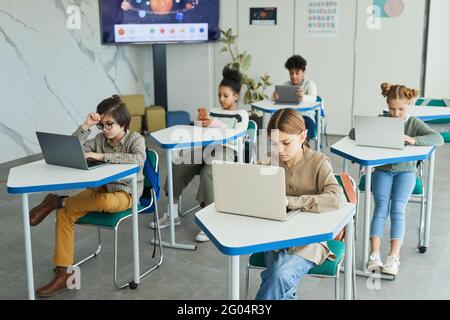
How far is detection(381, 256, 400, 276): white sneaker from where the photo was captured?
3.45 meters

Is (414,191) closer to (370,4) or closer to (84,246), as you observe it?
(84,246)

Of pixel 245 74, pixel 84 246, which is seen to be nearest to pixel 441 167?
pixel 245 74

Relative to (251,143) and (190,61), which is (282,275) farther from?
(190,61)

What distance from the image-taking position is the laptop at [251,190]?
7.48 feet

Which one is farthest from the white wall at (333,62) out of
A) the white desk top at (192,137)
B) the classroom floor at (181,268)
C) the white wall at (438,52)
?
the white desk top at (192,137)

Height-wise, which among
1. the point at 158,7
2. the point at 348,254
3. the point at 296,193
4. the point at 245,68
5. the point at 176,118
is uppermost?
the point at 158,7

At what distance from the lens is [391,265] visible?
137 inches

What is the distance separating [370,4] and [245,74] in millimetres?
1863

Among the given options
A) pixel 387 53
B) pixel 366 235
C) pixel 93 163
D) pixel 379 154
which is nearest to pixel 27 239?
pixel 93 163

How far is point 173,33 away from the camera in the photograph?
24.8ft

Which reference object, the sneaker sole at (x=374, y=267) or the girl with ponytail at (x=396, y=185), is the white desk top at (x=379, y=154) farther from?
the sneaker sole at (x=374, y=267)

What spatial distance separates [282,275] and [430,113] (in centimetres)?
265

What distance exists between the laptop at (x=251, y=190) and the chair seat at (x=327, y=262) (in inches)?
11.5

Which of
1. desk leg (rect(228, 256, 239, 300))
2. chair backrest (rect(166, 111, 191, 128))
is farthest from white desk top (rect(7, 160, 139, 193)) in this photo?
chair backrest (rect(166, 111, 191, 128))
